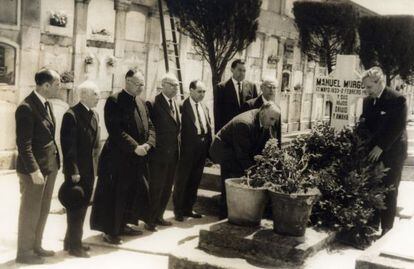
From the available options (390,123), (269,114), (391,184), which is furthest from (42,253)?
(390,123)

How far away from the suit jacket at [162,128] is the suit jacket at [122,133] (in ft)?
1.58

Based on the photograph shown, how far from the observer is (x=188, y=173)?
764 cm

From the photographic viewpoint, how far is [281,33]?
22156 mm

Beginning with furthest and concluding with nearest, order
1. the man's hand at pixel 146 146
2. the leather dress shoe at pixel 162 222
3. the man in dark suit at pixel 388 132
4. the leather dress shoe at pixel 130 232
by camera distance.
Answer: the leather dress shoe at pixel 162 222 < the leather dress shoe at pixel 130 232 < the man's hand at pixel 146 146 < the man in dark suit at pixel 388 132

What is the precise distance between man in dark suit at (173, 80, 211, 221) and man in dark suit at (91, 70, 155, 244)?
1021 mm

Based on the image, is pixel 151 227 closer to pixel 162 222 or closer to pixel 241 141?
pixel 162 222

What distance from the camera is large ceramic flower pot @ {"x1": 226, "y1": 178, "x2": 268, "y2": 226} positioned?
538cm

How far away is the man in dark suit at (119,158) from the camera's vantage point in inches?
253

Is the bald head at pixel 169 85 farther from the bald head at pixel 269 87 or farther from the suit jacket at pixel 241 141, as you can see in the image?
the bald head at pixel 269 87

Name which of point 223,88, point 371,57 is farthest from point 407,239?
point 371,57

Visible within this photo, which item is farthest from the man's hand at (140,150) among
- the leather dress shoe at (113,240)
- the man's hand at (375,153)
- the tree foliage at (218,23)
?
the tree foliage at (218,23)

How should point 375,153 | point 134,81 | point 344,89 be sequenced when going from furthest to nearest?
point 344,89
point 134,81
point 375,153

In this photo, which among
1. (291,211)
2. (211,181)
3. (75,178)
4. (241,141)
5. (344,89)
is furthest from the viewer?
(344,89)

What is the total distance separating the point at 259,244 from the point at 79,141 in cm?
227
